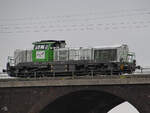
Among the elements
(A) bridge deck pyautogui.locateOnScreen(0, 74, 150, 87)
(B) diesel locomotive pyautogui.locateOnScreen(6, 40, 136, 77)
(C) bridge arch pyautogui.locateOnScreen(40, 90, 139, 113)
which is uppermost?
(B) diesel locomotive pyautogui.locateOnScreen(6, 40, 136, 77)

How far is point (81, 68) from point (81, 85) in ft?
17.9

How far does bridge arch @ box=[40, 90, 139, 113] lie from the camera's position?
49906 mm

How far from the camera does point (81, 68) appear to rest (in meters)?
52.4

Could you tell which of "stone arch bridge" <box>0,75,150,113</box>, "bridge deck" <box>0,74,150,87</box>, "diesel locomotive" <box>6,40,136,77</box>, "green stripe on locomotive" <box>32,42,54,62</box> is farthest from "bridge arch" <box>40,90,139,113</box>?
"green stripe on locomotive" <box>32,42,54,62</box>

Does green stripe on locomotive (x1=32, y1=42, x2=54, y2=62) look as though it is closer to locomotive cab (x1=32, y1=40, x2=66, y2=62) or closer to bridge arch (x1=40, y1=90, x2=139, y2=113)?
locomotive cab (x1=32, y1=40, x2=66, y2=62)

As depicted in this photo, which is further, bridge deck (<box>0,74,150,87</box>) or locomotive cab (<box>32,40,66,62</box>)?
locomotive cab (<box>32,40,66,62</box>)

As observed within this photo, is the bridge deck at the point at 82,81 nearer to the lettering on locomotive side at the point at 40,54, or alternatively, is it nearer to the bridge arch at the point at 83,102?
the bridge arch at the point at 83,102

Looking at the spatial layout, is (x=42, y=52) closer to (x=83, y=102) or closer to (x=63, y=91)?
(x=83, y=102)

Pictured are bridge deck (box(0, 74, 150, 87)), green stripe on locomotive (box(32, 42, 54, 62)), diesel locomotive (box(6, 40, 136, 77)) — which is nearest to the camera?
bridge deck (box(0, 74, 150, 87))

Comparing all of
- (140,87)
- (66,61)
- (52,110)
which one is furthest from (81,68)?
(140,87)

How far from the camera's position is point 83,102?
185ft

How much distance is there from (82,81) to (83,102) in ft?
32.7

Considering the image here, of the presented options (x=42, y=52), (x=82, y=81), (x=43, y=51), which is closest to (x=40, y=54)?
(x=42, y=52)

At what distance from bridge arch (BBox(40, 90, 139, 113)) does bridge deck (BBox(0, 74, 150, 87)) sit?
1.33 meters
